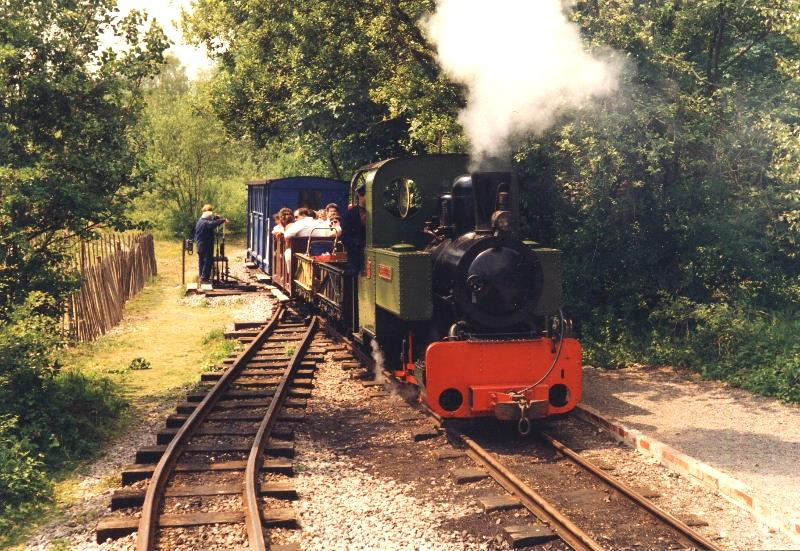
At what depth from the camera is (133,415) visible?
27.9 feet

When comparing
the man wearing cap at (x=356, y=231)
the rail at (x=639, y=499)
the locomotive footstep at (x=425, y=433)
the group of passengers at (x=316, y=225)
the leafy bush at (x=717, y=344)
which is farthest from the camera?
the group of passengers at (x=316, y=225)

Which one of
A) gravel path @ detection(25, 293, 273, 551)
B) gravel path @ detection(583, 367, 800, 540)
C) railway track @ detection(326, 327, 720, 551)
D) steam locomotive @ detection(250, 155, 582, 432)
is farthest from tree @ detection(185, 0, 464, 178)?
gravel path @ detection(25, 293, 273, 551)

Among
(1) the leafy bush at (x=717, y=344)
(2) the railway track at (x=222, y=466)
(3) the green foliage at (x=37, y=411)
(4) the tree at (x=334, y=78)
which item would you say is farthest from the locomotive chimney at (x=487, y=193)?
(1) the leafy bush at (x=717, y=344)

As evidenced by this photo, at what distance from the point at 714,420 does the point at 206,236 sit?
12.8 meters

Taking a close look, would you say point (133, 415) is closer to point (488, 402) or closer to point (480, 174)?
point (488, 402)

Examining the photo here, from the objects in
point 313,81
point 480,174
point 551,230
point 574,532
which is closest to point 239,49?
point 313,81

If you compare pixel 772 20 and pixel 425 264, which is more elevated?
pixel 772 20

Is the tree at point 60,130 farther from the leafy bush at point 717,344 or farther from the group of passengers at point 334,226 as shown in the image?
the leafy bush at point 717,344

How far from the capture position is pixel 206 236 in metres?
18.0

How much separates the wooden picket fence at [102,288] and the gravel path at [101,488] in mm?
1790

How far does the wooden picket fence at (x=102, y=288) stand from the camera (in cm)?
1215

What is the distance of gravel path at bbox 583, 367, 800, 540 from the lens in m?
6.46

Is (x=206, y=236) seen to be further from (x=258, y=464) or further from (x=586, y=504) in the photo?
(x=586, y=504)

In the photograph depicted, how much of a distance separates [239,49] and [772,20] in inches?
451
